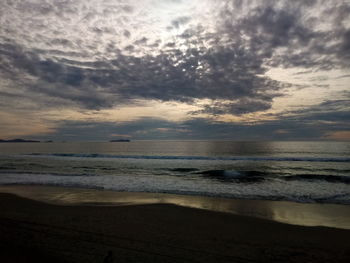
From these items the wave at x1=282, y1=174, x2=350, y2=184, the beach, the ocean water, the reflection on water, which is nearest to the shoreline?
the beach

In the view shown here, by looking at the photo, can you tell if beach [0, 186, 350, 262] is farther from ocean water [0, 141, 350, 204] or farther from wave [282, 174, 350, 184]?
wave [282, 174, 350, 184]

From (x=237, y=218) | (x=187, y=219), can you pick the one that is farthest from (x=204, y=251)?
(x=237, y=218)

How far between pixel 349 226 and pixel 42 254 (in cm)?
995

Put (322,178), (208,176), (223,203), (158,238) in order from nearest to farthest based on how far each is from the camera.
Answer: (158,238), (223,203), (322,178), (208,176)

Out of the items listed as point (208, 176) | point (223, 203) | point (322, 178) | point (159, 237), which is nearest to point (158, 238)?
point (159, 237)

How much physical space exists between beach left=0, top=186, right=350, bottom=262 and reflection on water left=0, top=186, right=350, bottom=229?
0.91m

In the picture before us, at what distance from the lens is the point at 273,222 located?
7883 millimetres

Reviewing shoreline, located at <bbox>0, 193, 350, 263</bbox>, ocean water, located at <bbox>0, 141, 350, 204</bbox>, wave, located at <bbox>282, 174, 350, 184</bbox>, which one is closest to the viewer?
shoreline, located at <bbox>0, 193, 350, 263</bbox>

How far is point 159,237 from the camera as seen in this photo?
6258 millimetres

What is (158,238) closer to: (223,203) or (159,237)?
(159,237)

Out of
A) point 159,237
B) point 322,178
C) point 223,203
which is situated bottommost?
point 322,178

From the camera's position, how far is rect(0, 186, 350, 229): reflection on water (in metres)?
8.59

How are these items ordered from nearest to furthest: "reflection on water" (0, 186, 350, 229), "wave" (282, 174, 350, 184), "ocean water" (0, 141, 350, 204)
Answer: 1. "reflection on water" (0, 186, 350, 229)
2. "ocean water" (0, 141, 350, 204)
3. "wave" (282, 174, 350, 184)

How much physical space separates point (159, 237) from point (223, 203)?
5.46m
